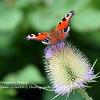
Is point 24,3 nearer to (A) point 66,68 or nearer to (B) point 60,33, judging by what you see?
(A) point 66,68

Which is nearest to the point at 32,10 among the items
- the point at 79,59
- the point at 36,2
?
the point at 36,2

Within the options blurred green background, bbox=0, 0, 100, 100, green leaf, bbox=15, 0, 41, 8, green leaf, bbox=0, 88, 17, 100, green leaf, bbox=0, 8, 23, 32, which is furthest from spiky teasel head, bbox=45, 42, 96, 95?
green leaf, bbox=15, 0, 41, 8

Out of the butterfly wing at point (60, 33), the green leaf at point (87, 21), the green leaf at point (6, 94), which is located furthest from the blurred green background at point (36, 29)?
the butterfly wing at point (60, 33)

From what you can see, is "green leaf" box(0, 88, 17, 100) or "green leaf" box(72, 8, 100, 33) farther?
"green leaf" box(72, 8, 100, 33)

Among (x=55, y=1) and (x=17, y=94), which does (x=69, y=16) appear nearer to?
(x=17, y=94)

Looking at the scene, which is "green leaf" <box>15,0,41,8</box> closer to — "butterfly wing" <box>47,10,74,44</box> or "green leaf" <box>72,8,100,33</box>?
"green leaf" <box>72,8,100,33</box>

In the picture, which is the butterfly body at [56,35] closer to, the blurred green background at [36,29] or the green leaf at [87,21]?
the blurred green background at [36,29]
